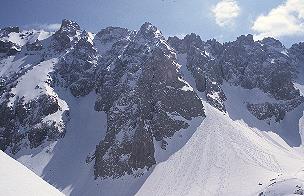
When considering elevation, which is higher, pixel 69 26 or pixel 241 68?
pixel 69 26

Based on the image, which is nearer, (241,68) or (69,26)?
(241,68)

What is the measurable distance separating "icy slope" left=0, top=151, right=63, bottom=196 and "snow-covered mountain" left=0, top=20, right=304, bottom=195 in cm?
5151

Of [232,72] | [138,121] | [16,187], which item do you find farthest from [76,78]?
[16,187]

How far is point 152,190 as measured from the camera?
89.7 meters

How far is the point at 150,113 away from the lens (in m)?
112

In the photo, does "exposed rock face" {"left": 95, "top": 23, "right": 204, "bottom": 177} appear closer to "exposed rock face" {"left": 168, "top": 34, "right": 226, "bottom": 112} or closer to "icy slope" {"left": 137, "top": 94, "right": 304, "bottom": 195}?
"icy slope" {"left": 137, "top": 94, "right": 304, "bottom": 195}

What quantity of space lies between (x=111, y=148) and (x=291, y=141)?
5935cm

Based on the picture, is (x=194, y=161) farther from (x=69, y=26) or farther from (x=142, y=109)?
(x=69, y=26)

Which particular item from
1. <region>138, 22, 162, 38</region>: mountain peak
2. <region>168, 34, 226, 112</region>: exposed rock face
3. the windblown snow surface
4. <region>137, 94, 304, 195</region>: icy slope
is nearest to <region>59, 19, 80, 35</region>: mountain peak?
<region>138, 22, 162, 38</region>: mountain peak

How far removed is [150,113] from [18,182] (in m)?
94.7

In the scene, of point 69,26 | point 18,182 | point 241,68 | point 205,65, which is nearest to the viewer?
point 18,182

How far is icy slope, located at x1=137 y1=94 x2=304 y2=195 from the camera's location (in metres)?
84.3

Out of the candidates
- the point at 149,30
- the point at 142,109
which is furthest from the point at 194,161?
the point at 149,30

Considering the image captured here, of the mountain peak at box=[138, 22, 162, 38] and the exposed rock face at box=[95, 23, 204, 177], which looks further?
the mountain peak at box=[138, 22, 162, 38]
